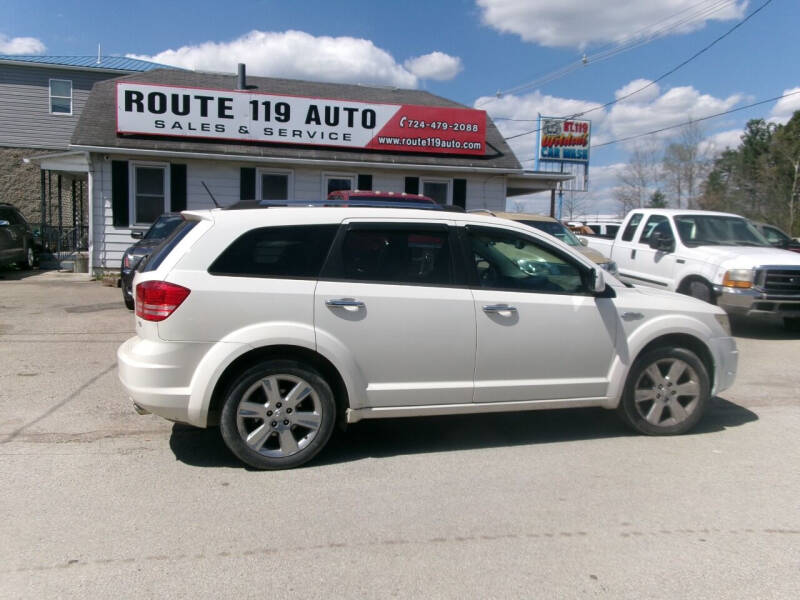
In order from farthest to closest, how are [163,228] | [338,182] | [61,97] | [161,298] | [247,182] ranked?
1. [61,97]
2. [338,182]
3. [247,182]
4. [163,228]
5. [161,298]

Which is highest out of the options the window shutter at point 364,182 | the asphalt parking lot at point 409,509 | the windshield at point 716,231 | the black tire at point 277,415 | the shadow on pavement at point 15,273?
the window shutter at point 364,182

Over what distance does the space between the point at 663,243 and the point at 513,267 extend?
6.63 metres

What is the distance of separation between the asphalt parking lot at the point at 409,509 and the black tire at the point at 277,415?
0.51 ft

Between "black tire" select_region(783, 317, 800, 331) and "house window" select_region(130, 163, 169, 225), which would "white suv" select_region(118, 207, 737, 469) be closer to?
"black tire" select_region(783, 317, 800, 331)

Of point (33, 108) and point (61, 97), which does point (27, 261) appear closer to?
point (33, 108)

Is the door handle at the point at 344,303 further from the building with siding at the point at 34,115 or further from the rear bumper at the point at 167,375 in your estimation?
the building with siding at the point at 34,115

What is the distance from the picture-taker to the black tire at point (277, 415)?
4551 millimetres

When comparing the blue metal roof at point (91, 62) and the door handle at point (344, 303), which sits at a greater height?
the blue metal roof at point (91, 62)

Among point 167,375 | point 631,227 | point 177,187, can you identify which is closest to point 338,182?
point 177,187

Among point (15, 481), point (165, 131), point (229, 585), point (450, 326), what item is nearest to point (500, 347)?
point (450, 326)

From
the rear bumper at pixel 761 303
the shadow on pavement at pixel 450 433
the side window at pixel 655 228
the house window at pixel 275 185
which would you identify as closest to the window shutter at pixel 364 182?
the house window at pixel 275 185

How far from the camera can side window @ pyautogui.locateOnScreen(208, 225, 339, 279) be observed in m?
4.58

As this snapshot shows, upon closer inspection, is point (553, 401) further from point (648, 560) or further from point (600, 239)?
point (600, 239)

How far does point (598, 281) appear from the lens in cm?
512
